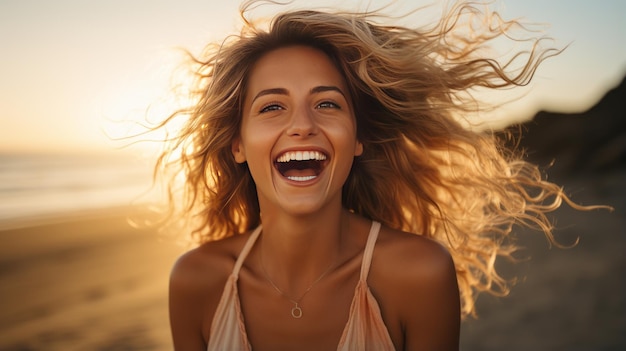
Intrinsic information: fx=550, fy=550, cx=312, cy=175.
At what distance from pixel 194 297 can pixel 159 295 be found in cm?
353

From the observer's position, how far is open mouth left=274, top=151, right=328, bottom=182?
9.33 feet

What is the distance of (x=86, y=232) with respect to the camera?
10641mm

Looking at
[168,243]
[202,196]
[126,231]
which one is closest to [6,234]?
[126,231]

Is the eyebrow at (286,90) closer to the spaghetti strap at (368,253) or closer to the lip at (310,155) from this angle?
the lip at (310,155)

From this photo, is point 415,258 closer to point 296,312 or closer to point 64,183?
point 296,312

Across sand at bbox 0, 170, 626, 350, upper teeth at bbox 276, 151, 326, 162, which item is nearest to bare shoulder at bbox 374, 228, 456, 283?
upper teeth at bbox 276, 151, 326, 162

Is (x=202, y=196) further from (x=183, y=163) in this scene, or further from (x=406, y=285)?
(x=406, y=285)

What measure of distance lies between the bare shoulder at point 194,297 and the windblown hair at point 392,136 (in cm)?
53

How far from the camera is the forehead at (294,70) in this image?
2979 mm

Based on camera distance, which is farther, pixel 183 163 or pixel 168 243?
pixel 168 243

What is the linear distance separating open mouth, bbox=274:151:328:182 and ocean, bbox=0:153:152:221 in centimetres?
788

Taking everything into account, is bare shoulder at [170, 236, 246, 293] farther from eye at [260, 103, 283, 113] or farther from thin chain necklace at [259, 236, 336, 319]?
eye at [260, 103, 283, 113]

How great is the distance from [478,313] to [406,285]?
2.60m

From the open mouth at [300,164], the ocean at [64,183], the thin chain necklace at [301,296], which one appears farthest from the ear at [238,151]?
the ocean at [64,183]
